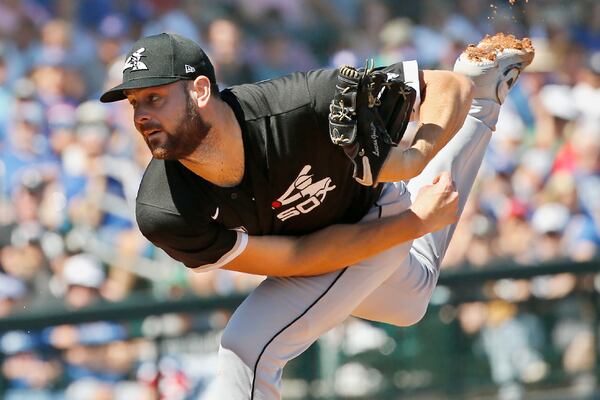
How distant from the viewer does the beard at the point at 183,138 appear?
4199mm

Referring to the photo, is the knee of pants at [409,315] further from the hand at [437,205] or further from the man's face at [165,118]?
the man's face at [165,118]

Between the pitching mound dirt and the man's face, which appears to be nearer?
the man's face

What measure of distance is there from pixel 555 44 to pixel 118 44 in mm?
3726

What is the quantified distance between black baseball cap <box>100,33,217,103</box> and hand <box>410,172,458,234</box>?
1017 mm

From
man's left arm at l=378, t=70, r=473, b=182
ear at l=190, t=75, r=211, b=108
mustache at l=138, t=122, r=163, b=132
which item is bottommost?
man's left arm at l=378, t=70, r=473, b=182

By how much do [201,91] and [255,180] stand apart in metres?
0.44

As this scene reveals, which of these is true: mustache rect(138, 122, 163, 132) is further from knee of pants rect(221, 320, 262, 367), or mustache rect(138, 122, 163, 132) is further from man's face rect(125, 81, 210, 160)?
knee of pants rect(221, 320, 262, 367)

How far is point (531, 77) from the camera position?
962 centimetres

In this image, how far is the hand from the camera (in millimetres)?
4734

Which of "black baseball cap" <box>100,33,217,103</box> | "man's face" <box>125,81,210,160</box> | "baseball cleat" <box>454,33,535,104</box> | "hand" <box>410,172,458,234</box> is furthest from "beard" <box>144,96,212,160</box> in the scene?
"baseball cleat" <box>454,33,535,104</box>

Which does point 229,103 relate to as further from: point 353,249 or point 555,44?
point 555,44

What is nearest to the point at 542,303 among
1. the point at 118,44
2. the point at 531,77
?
the point at 531,77

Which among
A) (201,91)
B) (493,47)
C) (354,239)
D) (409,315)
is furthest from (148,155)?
(201,91)

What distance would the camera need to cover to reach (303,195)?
4664mm
